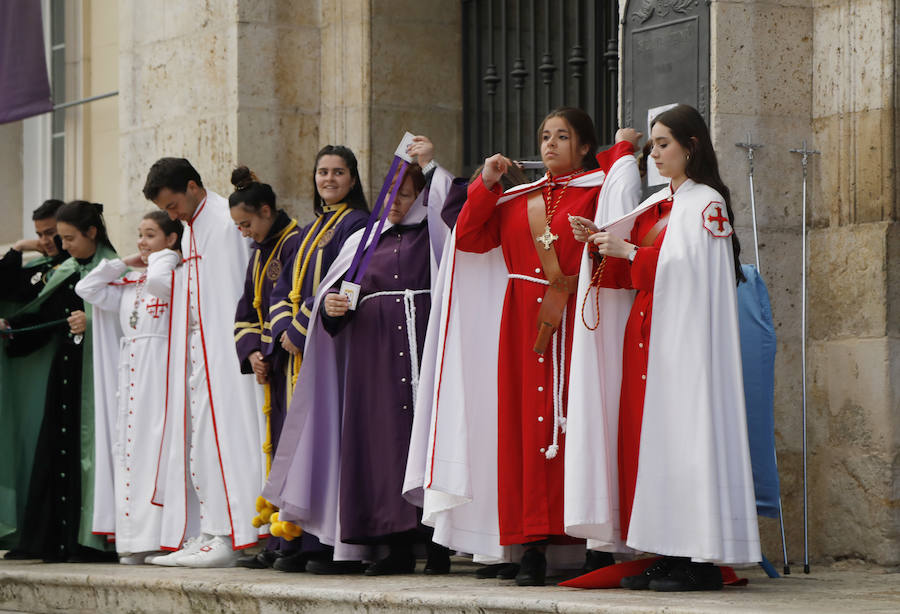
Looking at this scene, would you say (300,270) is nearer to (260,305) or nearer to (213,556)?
(260,305)

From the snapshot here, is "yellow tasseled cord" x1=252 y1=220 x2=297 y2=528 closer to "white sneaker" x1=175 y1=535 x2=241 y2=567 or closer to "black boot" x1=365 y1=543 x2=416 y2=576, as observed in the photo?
"white sneaker" x1=175 y1=535 x2=241 y2=567

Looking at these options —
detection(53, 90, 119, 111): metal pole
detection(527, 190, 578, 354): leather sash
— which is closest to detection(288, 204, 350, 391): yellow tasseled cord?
detection(527, 190, 578, 354): leather sash

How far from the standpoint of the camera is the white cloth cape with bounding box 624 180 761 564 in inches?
238

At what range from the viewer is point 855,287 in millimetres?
7453

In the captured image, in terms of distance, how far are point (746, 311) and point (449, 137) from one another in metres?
3.63

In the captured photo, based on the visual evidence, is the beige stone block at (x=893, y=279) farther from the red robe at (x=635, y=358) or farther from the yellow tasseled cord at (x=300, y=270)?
the yellow tasseled cord at (x=300, y=270)

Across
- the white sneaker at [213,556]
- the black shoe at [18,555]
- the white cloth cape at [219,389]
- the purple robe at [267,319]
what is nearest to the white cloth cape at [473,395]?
the purple robe at [267,319]

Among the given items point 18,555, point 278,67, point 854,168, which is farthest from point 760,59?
point 18,555

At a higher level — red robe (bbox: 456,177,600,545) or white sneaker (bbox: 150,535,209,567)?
red robe (bbox: 456,177,600,545)

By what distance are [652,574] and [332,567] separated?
191 centimetres

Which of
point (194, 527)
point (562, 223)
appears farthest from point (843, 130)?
point (194, 527)

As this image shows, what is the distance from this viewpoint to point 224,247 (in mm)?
8648

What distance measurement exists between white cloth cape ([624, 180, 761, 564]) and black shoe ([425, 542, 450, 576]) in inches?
59.4

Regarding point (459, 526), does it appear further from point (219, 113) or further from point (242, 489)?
point (219, 113)
